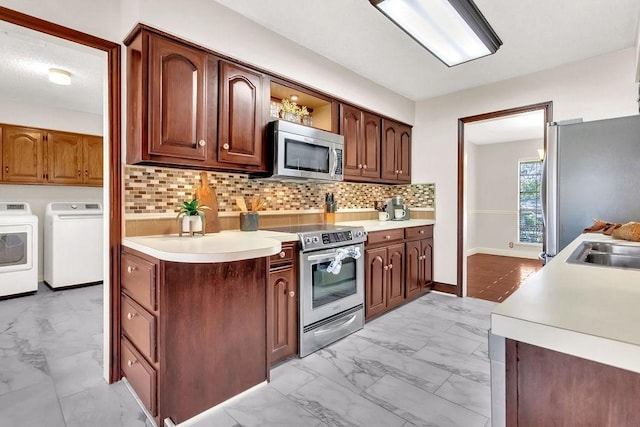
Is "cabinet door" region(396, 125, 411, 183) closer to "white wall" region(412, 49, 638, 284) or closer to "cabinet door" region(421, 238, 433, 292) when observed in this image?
"white wall" region(412, 49, 638, 284)

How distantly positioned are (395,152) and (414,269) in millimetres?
1450

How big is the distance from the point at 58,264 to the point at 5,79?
2206 mm

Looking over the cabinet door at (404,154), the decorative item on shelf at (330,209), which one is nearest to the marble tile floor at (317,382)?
the decorative item on shelf at (330,209)

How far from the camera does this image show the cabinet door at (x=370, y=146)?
342cm

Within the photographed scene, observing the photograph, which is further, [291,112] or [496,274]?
[496,274]

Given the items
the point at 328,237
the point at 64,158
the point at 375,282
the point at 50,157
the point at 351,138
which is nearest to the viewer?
the point at 328,237

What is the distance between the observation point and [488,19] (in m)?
2.31

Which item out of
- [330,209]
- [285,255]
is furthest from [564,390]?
[330,209]

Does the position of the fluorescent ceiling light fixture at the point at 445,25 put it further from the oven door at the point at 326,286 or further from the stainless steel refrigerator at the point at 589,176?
the oven door at the point at 326,286

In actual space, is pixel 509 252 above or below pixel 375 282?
below

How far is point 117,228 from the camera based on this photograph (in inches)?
78.4

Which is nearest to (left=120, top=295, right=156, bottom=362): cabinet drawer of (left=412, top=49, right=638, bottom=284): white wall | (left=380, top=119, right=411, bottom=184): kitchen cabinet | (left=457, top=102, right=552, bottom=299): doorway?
(left=380, top=119, right=411, bottom=184): kitchen cabinet

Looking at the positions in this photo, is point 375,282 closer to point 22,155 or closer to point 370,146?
point 370,146

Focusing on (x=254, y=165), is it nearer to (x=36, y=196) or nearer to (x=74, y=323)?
(x=74, y=323)
